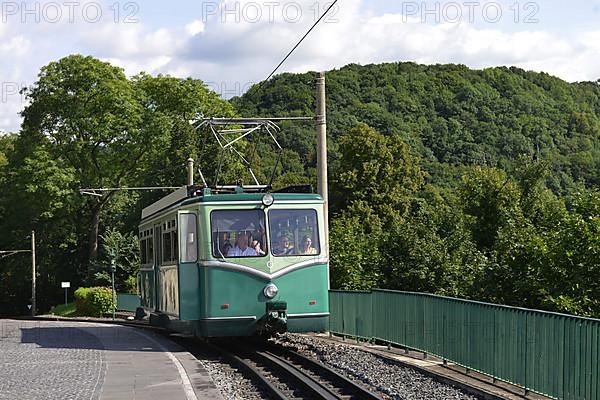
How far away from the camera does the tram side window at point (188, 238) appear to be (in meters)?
17.9

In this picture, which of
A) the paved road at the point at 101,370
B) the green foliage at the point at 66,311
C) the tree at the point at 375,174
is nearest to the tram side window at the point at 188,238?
the paved road at the point at 101,370

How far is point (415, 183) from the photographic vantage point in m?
65.5

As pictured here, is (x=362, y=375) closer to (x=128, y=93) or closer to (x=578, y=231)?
(x=578, y=231)

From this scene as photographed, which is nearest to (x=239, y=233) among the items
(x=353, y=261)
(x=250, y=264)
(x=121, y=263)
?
(x=250, y=264)

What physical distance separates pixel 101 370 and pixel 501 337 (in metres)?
6.77

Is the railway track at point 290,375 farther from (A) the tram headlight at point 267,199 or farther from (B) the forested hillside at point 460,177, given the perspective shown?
(B) the forested hillside at point 460,177

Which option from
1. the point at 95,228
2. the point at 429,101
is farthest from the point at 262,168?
the point at 429,101

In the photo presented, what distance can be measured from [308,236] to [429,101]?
80704 mm

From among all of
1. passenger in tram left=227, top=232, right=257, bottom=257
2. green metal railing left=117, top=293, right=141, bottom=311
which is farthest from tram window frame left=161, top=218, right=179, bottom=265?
green metal railing left=117, top=293, right=141, bottom=311

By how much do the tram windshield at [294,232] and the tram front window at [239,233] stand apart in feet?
0.73

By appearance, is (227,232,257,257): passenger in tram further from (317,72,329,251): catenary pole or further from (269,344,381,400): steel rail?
(317,72,329,251): catenary pole

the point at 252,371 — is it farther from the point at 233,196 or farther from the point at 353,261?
the point at 353,261

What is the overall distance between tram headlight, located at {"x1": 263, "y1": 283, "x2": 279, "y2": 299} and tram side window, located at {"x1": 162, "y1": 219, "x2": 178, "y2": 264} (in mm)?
2160

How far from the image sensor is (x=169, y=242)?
1964 cm
